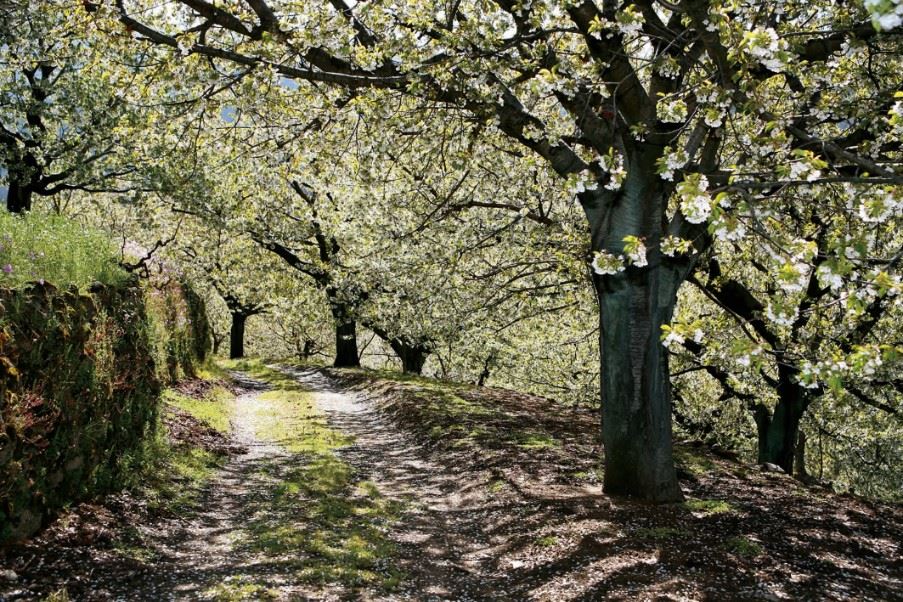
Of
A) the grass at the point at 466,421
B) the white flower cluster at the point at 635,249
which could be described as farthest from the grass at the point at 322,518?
the white flower cluster at the point at 635,249

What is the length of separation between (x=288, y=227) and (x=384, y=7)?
732 inches

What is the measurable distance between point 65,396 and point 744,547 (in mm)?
8447

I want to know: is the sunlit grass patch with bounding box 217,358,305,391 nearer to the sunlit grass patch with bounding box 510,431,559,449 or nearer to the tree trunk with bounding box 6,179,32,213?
the tree trunk with bounding box 6,179,32,213

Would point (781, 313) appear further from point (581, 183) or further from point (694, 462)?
point (694, 462)

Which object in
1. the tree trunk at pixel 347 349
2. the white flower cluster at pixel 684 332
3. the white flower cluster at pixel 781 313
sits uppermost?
the white flower cluster at pixel 781 313

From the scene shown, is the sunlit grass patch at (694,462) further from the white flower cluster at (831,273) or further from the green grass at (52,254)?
the green grass at (52,254)

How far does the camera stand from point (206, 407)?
17.4 meters

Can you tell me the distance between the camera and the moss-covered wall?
6734mm

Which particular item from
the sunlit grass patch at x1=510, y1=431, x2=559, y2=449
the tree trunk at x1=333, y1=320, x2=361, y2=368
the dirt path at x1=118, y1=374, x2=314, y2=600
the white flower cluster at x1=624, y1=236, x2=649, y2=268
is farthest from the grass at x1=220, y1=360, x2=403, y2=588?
the tree trunk at x1=333, y1=320, x2=361, y2=368

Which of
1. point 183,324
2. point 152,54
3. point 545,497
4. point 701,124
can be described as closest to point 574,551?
point 545,497

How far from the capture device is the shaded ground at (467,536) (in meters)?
6.96

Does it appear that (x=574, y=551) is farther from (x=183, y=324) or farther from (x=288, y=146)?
(x=183, y=324)

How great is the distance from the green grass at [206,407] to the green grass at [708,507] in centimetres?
1073

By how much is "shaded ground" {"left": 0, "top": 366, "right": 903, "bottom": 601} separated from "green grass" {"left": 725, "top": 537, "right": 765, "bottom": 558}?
0.03 meters
